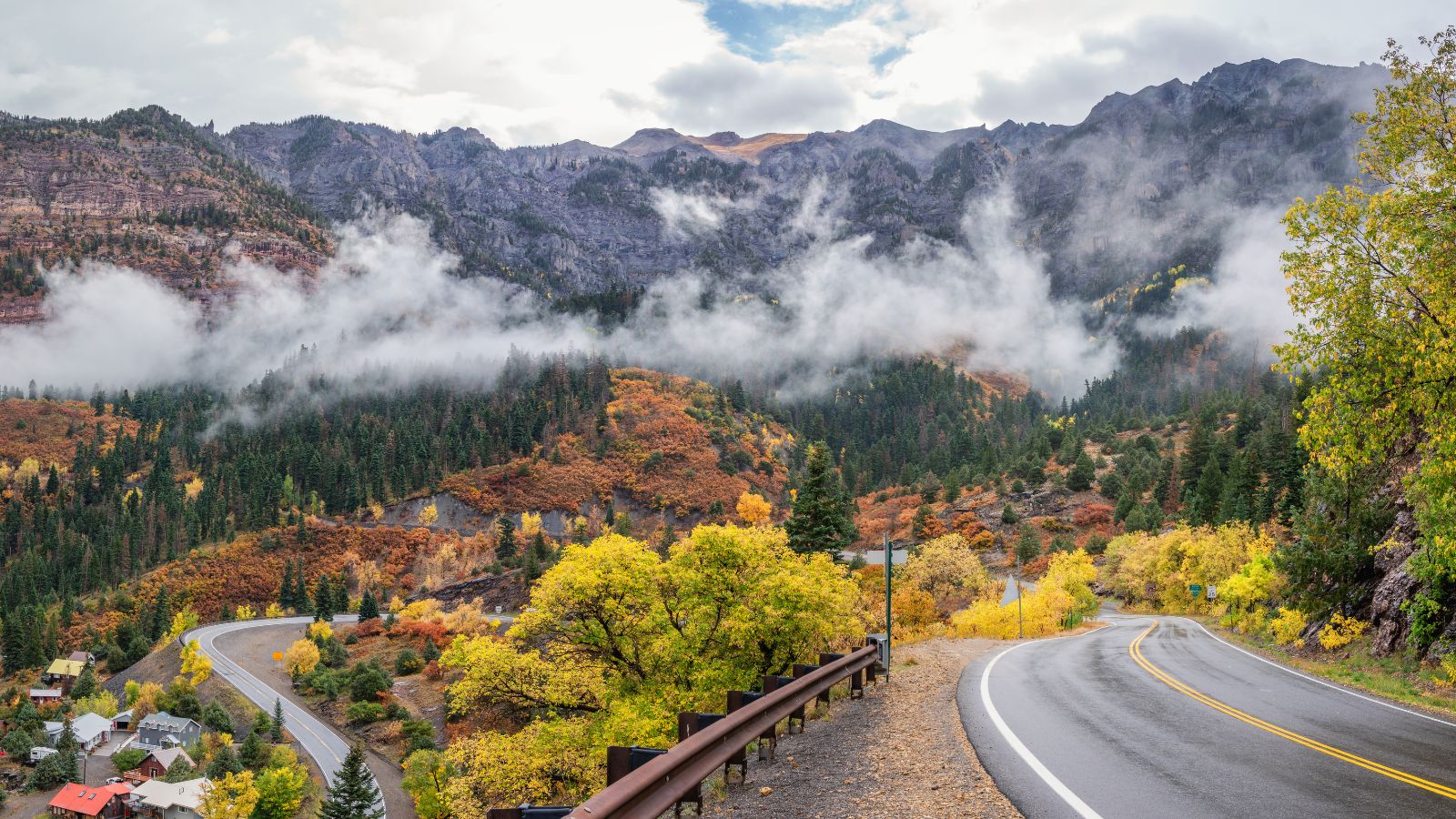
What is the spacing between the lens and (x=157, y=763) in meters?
68.6

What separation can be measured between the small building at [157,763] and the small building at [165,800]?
13.3ft

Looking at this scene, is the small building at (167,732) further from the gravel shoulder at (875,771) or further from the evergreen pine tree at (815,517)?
the gravel shoulder at (875,771)

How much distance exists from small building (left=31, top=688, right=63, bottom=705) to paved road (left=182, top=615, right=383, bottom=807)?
13.7 m

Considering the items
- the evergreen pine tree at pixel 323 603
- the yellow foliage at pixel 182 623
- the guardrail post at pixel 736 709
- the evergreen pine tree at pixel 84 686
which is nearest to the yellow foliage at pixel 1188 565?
the guardrail post at pixel 736 709

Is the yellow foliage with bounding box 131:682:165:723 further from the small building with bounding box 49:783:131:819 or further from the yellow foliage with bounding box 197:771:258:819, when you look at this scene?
the yellow foliage with bounding box 197:771:258:819

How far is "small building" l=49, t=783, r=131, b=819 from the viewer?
60125 millimetres

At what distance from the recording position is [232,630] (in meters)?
98.8

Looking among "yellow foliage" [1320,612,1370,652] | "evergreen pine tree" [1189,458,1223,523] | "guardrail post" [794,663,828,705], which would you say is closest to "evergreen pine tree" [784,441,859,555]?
"yellow foliage" [1320,612,1370,652]

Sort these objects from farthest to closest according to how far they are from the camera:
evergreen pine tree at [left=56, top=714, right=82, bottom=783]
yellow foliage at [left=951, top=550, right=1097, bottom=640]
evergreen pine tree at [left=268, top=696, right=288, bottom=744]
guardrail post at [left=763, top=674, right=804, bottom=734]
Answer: evergreen pine tree at [left=56, top=714, right=82, bottom=783] < evergreen pine tree at [left=268, top=696, right=288, bottom=744] < yellow foliage at [left=951, top=550, right=1097, bottom=640] < guardrail post at [left=763, top=674, right=804, bottom=734]

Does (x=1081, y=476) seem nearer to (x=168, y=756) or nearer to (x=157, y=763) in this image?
(x=168, y=756)

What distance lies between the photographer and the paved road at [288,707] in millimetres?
62125

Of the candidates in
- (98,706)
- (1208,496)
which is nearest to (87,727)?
(98,706)

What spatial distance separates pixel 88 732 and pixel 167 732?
341 inches

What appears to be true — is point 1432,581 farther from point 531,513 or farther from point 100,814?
point 531,513
